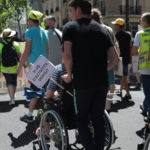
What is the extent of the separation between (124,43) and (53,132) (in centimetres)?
565

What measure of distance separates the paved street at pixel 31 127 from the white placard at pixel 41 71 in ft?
2.98

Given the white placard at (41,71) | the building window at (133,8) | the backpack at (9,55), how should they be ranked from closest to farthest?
the white placard at (41,71), the backpack at (9,55), the building window at (133,8)

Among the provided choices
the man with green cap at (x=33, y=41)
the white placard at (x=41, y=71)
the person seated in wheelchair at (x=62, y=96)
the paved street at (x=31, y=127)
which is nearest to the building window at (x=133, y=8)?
the paved street at (x=31, y=127)

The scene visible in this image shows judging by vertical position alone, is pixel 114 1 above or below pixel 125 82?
below

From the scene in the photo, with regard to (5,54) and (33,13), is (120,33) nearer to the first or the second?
(5,54)

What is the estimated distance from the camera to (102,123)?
232 inches

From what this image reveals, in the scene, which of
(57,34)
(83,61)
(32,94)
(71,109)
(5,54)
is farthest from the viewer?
(5,54)

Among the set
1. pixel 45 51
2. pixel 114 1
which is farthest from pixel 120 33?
pixel 114 1

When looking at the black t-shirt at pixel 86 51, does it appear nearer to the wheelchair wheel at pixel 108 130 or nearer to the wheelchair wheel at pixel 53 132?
the wheelchair wheel at pixel 53 132

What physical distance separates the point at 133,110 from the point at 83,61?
199 inches

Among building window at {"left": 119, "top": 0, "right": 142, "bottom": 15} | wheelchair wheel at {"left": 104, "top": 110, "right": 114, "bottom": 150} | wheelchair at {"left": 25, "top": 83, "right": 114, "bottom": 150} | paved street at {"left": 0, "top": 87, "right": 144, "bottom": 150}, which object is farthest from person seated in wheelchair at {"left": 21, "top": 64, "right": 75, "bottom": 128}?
building window at {"left": 119, "top": 0, "right": 142, "bottom": 15}

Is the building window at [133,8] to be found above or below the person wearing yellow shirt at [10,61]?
below

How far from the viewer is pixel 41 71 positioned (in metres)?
7.50

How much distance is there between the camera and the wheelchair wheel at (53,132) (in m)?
6.14
